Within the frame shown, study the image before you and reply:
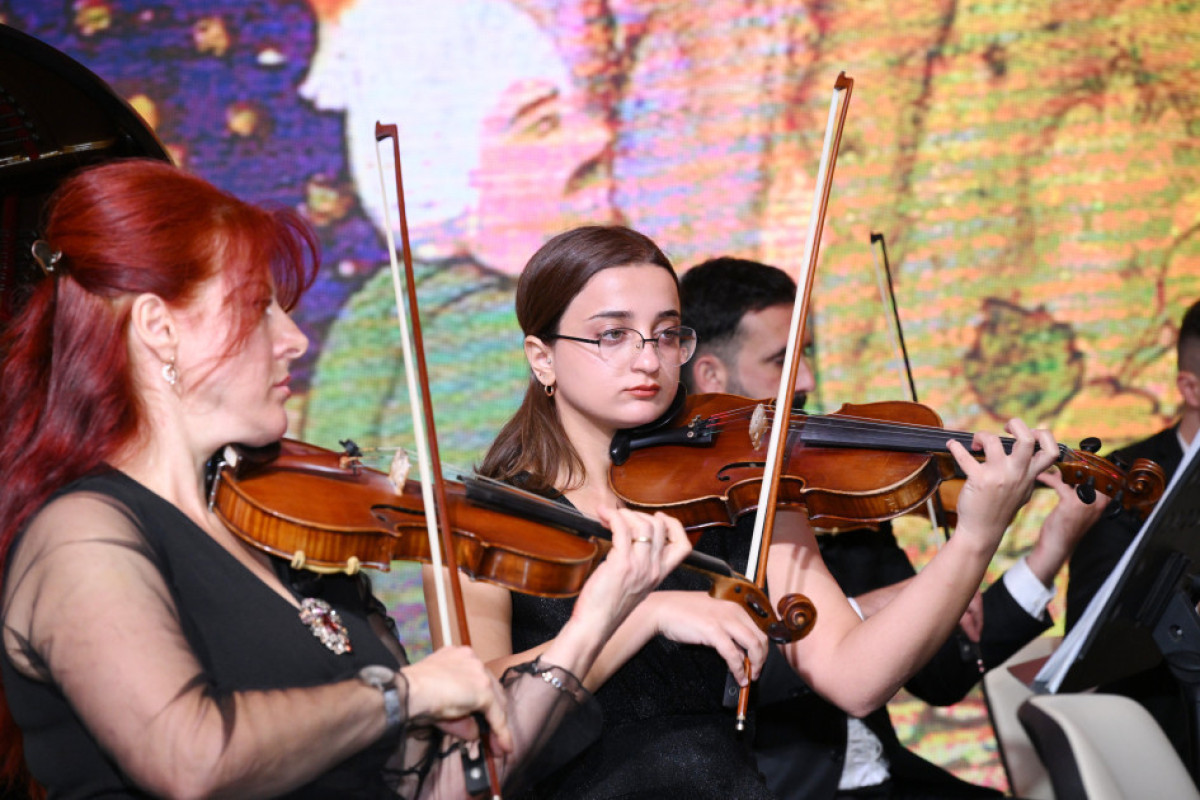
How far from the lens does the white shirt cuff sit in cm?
216

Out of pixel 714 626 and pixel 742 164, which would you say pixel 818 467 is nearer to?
pixel 714 626

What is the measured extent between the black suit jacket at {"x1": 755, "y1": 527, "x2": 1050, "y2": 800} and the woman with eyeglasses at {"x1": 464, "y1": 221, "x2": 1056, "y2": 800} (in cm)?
21

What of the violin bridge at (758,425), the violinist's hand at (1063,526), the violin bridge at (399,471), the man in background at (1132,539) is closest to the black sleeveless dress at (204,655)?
the violin bridge at (399,471)

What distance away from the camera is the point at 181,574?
1.22 metres

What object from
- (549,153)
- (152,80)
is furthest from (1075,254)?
(152,80)

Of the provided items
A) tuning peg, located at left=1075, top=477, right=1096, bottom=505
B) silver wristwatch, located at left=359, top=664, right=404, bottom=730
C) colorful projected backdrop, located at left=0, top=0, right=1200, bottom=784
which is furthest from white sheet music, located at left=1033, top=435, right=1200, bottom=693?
colorful projected backdrop, located at left=0, top=0, right=1200, bottom=784

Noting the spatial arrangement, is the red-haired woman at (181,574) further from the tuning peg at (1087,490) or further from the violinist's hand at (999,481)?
the tuning peg at (1087,490)

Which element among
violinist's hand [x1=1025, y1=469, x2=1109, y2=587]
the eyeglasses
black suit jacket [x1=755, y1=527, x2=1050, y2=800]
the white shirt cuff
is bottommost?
black suit jacket [x1=755, y1=527, x2=1050, y2=800]

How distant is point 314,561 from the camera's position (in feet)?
4.20

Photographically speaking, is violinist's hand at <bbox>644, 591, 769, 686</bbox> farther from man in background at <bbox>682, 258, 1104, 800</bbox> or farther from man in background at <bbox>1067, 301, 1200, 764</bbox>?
man in background at <bbox>1067, 301, 1200, 764</bbox>

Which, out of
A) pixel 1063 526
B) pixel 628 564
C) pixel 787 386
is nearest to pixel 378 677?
pixel 628 564

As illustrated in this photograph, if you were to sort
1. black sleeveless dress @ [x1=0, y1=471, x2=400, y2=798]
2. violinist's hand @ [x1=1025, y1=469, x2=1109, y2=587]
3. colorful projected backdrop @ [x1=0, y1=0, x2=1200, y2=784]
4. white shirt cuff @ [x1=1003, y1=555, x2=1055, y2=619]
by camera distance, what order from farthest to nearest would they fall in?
colorful projected backdrop @ [x1=0, y1=0, x2=1200, y2=784] < white shirt cuff @ [x1=1003, y1=555, x2=1055, y2=619] < violinist's hand @ [x1=1025, y1=469, x2=1109, y2=587] < black sleeveless dress @ [x1=0, y1=471, x2=400, y2=798]

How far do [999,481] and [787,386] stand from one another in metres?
0.31

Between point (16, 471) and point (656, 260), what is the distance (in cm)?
98
